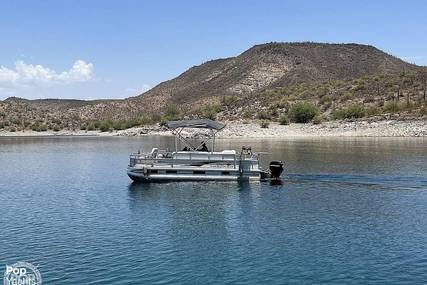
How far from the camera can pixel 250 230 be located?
85.0 ft

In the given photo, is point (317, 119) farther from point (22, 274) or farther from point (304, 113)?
point (22, 274)

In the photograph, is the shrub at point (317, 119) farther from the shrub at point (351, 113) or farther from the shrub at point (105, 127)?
the shrub at point (105, 127)

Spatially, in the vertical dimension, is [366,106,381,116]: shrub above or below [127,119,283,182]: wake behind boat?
above

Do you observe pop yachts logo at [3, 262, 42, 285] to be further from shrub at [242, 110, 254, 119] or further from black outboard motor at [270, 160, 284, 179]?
shrub at [242, 110, 254, 119]

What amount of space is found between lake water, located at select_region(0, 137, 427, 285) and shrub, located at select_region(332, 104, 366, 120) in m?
62.6

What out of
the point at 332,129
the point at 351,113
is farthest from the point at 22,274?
the point at 351,113

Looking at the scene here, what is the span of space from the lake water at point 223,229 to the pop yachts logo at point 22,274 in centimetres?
38

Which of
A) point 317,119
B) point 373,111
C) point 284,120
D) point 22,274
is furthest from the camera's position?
point 284,120

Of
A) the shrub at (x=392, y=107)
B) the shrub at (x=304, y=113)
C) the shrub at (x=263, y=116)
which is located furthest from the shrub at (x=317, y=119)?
the shrub at (x=263, y=116)

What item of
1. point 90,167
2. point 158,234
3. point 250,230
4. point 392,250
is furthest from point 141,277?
point 90,167

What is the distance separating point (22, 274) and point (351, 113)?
94.4 m

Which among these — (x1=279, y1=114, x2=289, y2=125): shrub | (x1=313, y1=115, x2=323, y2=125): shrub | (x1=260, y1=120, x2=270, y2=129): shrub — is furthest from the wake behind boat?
(x1=279, y1=114, x2=289, y2=125): shrub

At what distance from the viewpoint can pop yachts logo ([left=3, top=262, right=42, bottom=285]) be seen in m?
18.9

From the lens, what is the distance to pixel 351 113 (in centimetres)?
10750
